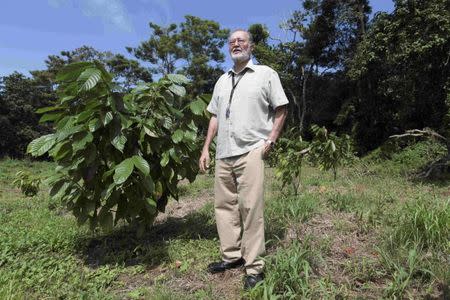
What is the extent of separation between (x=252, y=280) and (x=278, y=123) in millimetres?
1106

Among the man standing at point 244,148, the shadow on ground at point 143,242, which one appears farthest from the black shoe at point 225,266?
the shadow on ground at point 143,242

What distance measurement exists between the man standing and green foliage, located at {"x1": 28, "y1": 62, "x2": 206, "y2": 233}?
23.3 inches

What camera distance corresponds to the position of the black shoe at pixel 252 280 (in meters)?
2.90

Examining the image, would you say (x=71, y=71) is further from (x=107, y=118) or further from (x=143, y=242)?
(x=143, y=242)

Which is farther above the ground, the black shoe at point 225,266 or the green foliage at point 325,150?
the green foliage at point 325,150

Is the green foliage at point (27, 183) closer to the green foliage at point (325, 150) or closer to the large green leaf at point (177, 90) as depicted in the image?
the large green leaf at point (177, 90)

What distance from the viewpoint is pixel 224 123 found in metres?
3.21

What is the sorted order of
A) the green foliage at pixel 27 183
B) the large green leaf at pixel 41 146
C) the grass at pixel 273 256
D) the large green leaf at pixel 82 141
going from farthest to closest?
the green foliage at pixel 27 183 < the large green leaf at pixel 41 146 < the large green leaf at pixel 82 141 < the grass at pixel 273 256

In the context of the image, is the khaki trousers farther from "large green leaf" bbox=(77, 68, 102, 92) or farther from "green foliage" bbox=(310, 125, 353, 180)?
"green foliage" bbox=(310, 125, 353, 180)

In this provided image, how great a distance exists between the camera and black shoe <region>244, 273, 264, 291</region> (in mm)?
2898

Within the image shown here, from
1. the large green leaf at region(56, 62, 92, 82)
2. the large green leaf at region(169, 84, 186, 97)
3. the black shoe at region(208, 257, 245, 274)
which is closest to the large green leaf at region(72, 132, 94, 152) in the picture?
the large green leaf at region(56, 62, 92, 82)

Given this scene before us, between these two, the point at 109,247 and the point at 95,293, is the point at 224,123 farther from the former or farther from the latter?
the point at 109,247

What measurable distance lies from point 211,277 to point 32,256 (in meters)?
1.75

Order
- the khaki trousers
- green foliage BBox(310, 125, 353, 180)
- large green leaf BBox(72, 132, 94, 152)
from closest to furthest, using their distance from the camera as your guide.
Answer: the khaki trousers
large green leaf BBox(72, 132, 94, 152)
green foliage BBox(310, 125, 353, 180)
